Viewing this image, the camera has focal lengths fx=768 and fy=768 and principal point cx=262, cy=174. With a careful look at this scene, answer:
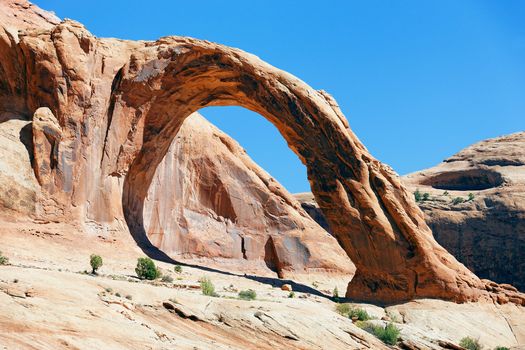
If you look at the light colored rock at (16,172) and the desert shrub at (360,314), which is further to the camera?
the light colored rock at (16,172)

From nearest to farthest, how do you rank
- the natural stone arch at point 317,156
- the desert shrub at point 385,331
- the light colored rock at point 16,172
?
1. the desert shrub at point 385,331
2. the light colored rock at point 16,172
3. the natural stone arch at point 317,156

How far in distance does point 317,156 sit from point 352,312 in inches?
297

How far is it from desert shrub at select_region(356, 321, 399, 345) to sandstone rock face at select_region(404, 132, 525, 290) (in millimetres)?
24676

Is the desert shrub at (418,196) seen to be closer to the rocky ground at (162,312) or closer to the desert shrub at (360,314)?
the rocky ground at (162,312)

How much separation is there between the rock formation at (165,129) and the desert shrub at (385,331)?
5.66 meters

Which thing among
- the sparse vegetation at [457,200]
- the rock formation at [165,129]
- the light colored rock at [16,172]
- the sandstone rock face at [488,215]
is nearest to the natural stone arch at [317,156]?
the rock formation at [165,129]

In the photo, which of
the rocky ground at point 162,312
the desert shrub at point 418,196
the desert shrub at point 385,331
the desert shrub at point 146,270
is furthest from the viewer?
the desert shrub at point 418,196

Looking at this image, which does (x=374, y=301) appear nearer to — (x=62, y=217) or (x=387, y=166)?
(x=387, y=166)

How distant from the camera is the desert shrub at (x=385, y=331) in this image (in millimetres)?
20797

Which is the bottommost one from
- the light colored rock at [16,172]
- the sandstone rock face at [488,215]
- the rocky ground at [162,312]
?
the rocky ground at [162,312]

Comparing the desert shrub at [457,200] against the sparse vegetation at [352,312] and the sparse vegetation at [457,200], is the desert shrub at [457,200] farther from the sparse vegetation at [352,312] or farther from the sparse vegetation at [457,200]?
the sparse vegetation at [352,312]

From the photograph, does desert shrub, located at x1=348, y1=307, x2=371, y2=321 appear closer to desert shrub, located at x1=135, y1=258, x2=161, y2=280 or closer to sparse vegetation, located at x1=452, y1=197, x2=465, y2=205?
desert shrub, located at x1=135, y1=258, x2=161, y2=280

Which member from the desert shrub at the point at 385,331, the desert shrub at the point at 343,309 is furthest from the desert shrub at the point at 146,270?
the desert shrub at the point at 385,331

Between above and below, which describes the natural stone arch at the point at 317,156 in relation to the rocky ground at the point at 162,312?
above
